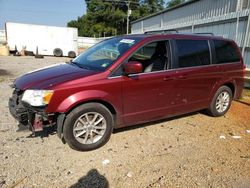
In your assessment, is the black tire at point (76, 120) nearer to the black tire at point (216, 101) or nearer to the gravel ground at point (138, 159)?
the gravel ground at point (138, 159)

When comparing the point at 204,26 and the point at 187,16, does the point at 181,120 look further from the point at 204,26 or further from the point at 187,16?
the point at 187,16

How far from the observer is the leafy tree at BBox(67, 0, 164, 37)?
60.2 metres

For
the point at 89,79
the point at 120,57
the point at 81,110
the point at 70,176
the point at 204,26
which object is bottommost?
the point at 70,176

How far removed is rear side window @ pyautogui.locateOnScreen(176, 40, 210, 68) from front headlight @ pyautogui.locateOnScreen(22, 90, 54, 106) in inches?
101

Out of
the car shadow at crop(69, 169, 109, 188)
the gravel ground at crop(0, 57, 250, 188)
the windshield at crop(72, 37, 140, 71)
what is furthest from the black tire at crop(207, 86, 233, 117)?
the car shadow at crop(69, 169, 109, 188)

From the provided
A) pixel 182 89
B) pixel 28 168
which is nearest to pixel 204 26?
pixel 182 89

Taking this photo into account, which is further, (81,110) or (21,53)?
(21,53)

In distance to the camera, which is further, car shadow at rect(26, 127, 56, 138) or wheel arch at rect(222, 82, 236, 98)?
wheel arch at rect(222, 82, 236, 98)

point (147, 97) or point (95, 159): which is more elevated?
point (147, 97)

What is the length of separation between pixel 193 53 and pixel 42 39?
21.8 m

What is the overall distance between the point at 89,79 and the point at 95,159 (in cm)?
124

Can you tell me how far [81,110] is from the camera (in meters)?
3.71

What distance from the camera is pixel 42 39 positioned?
78.5ft

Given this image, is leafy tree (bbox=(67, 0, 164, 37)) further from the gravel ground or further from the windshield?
the gravel ground
